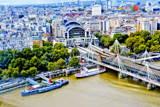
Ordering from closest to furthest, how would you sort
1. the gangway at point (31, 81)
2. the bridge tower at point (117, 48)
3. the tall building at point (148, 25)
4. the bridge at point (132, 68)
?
the bridge at point (132, 68) < the gangway at point (31, 81) < the bridge tower at point (117, 48) < the tall building at point (148, 25)

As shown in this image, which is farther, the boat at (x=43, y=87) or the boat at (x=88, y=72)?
the boat at (x=88, y=72)

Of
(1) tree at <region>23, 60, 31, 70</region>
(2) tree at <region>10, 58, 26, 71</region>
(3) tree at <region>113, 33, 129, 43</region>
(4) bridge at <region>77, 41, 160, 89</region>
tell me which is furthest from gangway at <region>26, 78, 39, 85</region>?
(3) tree at <region>113, 33, 129, 43</region>

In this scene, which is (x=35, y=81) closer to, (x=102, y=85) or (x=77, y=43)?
(x=102, y=85)

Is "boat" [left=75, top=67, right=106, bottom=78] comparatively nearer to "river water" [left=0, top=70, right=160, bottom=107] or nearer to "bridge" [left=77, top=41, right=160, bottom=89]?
"bridge" [left=77, top=41, right=160, bottom=89]

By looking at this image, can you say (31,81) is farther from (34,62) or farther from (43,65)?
(43,65)

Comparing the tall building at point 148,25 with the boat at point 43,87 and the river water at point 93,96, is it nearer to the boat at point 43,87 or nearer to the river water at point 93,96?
the river water at point 93,96

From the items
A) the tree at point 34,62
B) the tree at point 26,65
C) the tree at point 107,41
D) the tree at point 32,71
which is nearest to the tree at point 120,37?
the tree at point 107,41

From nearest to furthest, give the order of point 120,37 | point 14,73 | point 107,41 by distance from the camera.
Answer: point 14,73 → point 107,41 → point 120,37

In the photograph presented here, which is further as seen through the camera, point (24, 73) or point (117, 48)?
point (117, 48)

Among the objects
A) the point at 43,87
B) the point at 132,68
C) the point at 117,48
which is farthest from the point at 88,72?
the point at 117,48

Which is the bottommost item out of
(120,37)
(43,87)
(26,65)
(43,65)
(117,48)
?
(43,87)
